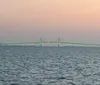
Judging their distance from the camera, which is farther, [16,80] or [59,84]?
[16,80]

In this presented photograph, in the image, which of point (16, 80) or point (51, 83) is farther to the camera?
point (16, 80)

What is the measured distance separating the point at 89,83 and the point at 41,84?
954cm

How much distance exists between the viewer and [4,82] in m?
56.8

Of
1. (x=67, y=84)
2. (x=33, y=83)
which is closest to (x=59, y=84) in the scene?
(x=67, y=84)

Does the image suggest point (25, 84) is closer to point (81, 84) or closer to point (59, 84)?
point (59, 84)

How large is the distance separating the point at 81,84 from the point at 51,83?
5.71 m

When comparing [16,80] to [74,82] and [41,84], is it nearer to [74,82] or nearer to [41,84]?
[41,84]

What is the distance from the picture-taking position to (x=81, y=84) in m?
54.4

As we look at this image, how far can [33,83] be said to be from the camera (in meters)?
55.2

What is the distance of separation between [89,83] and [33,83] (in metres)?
10.9

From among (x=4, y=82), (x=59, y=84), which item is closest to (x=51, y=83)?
(x=59, y=84)

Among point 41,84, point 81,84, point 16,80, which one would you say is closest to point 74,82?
point 81,84

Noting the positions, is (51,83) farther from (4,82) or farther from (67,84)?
(4,82)

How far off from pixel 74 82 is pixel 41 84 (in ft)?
22.9
